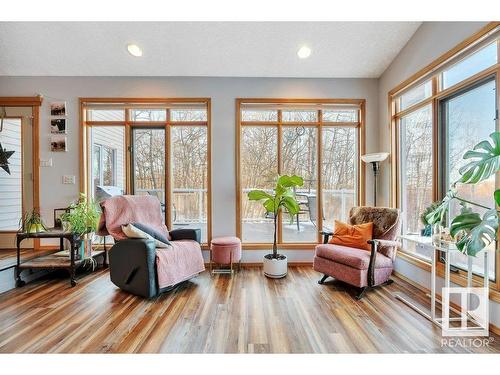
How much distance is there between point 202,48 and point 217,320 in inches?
124

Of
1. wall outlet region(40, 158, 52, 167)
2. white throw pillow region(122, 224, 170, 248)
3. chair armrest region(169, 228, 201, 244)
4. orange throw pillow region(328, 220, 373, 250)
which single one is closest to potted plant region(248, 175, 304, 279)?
orange throw pillow region(328, 220, 373, 250)

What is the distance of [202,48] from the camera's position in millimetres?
3074

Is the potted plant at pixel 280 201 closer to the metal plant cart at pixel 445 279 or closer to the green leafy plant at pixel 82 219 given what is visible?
the metal plant cart at pixel 445 279

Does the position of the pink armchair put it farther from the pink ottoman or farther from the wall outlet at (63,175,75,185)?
the wall outlet at (63,175,75,185)

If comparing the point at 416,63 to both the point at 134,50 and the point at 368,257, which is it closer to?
the point at 368,257

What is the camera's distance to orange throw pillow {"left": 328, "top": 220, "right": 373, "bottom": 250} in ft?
9.30

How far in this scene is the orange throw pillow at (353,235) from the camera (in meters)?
2.84

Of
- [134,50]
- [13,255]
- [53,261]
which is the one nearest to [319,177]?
[134,50]

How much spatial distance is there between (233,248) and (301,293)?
3.30 ft

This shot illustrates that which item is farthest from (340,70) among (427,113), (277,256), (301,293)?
(301,293)

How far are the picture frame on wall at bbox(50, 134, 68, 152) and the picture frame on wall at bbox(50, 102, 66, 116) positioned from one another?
1.07ft

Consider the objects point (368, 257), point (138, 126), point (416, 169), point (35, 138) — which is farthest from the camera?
point (138, 126)
